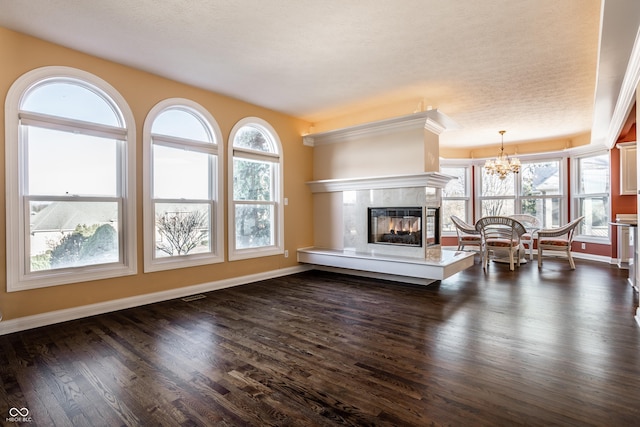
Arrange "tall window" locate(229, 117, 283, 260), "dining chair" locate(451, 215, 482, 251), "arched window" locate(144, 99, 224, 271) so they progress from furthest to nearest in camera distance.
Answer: "dining chair" locate(451, 215, 482, 251) < "tall window" locate(229, 117, 283, 260) < "arched window" locate(144, 99, 224, 271)

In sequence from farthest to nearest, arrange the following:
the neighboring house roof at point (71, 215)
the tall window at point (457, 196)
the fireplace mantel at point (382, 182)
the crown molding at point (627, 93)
→ the tall window at point (457, 196), the fireplace mantel at point (382, 182), the neighboring house roof at point (71, 215), the crown molding at point (627, 93)

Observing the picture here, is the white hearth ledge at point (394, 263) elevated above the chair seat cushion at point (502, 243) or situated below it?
below

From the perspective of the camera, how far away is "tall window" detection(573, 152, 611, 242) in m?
6.69

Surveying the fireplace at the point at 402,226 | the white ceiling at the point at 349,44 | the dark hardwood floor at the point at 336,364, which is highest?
the white ceiling at the point at 349,44

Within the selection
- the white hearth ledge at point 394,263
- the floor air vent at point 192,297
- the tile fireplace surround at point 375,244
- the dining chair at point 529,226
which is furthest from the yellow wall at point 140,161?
the dining chair at point 529,226

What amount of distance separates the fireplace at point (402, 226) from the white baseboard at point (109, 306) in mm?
2014

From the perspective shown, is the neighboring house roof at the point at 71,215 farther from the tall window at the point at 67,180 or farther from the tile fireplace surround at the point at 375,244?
the tile fireplace surround at the point at 375,244

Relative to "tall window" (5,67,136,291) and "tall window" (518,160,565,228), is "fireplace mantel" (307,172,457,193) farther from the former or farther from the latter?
"tall window" (518,160,565,228)

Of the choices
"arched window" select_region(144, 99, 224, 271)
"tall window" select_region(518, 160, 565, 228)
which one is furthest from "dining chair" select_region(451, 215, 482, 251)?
"arched window" select_region(144, 99, 224, 271)

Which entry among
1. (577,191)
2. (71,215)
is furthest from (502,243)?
(71,215)

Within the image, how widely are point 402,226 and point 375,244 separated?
21.7 inches

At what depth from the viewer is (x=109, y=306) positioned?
3.52 m

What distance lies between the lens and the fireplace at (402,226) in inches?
188

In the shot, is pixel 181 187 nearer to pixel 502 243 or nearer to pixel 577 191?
pixel 502 243
